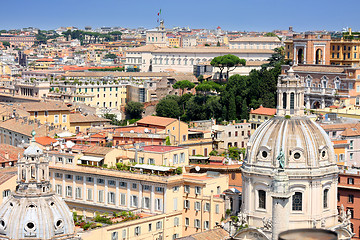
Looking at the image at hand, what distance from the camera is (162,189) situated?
42281 mm

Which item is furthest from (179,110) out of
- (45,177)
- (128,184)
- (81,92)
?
(45,177)

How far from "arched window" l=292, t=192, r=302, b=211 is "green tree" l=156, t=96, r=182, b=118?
44.9 m

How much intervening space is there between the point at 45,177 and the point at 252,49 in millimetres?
97588

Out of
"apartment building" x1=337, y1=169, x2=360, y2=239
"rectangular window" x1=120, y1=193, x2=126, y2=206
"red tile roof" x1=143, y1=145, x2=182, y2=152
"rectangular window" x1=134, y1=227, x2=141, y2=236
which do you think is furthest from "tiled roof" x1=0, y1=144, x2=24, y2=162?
"apartment building" x1=337, y1=169, x2=360, y2=239

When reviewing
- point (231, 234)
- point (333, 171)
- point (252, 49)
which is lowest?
point (231, 234)

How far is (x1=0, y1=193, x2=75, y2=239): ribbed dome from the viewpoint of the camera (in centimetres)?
3148

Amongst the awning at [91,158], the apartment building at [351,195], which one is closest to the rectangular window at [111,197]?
the awning at [91,158]

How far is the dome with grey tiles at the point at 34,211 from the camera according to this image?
31516 millimetres

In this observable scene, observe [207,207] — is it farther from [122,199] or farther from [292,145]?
[292,145]

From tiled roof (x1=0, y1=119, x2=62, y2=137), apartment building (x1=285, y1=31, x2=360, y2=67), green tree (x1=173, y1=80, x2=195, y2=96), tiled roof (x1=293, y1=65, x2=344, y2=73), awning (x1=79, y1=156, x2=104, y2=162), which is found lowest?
awning (x1=79, y1=156, x2=104, y2=162)

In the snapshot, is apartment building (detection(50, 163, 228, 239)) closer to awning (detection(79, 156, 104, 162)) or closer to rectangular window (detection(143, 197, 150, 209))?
rectangular window (detection(143, 197, 150, 209))

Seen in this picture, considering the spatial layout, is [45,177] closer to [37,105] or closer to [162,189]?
[162,189]

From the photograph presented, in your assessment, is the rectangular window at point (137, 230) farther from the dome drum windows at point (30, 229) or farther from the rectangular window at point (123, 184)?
the dome drum windows at point (30, 229)

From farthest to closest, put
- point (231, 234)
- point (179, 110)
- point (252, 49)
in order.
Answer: point (252, 49) → point (179, 110) → point (231, 234)
